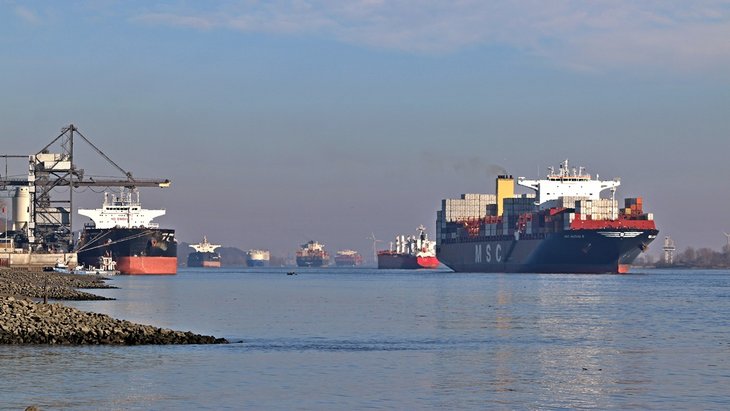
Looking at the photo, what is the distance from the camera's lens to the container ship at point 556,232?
138 m

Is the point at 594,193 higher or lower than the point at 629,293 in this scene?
higher

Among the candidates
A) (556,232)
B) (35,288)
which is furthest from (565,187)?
(35,288)

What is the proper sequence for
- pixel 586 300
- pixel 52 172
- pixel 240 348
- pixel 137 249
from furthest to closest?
pixel 137 249
pixel 52 172
pixel 586 300
pixel 240 348

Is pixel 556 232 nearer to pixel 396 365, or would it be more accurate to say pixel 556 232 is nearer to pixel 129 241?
pixel 129 241

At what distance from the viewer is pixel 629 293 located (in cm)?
9244

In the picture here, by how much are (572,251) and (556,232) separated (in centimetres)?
317

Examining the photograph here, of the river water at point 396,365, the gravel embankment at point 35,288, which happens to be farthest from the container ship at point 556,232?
the river water at point 396,365

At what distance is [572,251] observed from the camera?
140000 millimetres

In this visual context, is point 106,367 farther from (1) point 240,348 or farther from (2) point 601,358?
(2) point 601,358

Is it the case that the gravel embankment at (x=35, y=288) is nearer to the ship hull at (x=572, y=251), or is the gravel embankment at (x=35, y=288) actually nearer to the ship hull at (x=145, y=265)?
the ship hull at (x=145, y=265)

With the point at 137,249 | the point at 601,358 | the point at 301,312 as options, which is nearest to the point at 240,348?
the point at 601,358

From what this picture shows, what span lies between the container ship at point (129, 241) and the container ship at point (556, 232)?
43.6 metres

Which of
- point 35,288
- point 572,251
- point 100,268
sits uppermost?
point 572,251

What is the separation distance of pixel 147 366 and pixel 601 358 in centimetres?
1421
